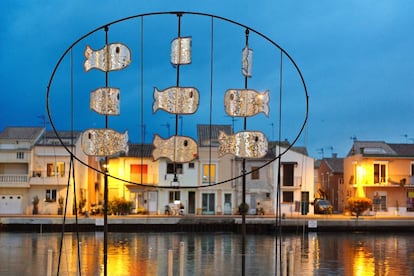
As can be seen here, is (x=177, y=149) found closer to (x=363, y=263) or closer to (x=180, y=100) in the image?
(x=180, y=100)

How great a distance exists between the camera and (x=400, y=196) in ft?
198

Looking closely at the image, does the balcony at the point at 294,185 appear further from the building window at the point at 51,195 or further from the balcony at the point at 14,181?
the balcony at the point at 14,181

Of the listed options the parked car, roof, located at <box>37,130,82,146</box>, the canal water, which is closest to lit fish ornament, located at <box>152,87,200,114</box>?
the canal water

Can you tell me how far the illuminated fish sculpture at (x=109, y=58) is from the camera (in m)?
16.4

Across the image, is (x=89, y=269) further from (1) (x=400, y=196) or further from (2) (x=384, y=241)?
(1) (x=400, y=196)

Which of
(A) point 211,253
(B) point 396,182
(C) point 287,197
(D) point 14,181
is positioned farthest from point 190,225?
(B) point 396,182

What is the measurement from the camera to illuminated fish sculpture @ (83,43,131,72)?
53.8ft

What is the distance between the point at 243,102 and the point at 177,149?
1955 mm

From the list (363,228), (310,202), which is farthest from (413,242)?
(310,202)

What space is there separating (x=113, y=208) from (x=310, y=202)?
16689mm

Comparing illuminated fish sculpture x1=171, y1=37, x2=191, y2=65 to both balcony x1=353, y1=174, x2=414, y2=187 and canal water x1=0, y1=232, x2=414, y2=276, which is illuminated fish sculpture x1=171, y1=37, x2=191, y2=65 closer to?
canal water x1=0, y1=232, x2=414, y2=276

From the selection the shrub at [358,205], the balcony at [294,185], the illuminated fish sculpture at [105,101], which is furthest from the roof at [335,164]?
the illuminated fish sculpture at [105,101]

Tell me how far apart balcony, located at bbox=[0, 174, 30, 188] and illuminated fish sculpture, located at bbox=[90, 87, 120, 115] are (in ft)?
135

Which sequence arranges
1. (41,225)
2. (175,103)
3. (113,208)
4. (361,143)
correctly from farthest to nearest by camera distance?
(361,143) < (113,208) < (41,225) < (175,103)
